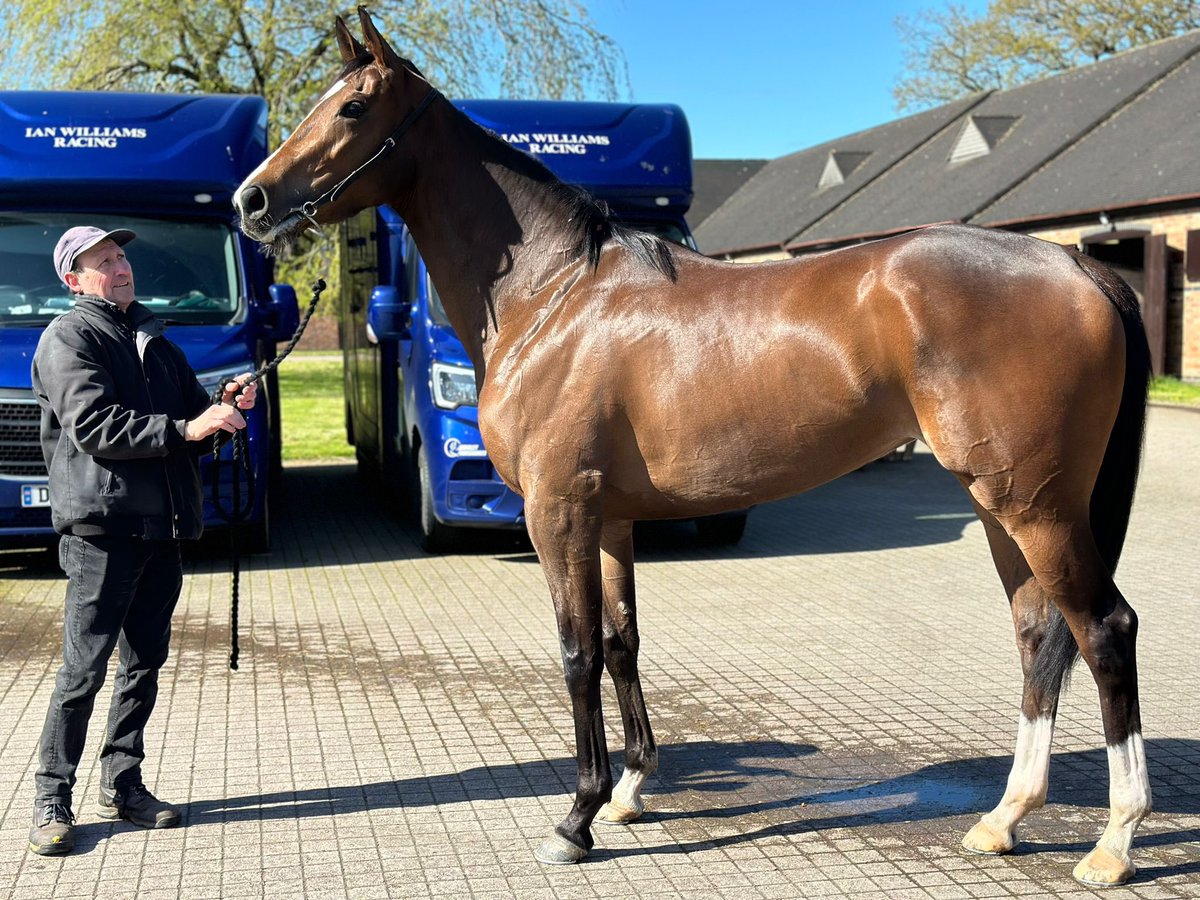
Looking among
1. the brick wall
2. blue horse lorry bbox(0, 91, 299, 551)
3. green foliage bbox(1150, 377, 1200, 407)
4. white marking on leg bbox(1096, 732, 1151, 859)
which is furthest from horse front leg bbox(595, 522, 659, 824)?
the brick wall

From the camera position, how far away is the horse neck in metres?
4.64

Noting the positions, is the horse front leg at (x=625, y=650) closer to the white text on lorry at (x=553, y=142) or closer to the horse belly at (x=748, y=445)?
the horse belly at (x=748, y=445)

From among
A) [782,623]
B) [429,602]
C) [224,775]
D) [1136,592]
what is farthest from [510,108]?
[224,775]

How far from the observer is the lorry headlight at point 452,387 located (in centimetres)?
986

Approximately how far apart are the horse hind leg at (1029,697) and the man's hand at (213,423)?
244 centimetres

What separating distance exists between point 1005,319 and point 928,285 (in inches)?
9.7

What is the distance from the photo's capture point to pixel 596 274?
455cm

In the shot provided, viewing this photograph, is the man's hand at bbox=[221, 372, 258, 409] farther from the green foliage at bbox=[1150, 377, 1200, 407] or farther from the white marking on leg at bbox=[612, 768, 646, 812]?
the green foliage at bbox=[1150, 377, 1200, 407]

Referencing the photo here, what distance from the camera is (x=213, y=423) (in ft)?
14.2

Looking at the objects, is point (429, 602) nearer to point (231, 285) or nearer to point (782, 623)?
point (782, 623)

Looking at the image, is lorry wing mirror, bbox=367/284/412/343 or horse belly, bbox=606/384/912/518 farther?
lorry wing mirror, bbox=367/284/412/343

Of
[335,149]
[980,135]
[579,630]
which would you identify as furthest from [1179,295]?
[335,149]

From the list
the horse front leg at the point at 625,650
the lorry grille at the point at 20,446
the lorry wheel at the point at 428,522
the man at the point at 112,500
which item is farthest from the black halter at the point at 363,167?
the lorry wheel at the point at 428,522

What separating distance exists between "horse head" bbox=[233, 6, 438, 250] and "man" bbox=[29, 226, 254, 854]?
54 cm
